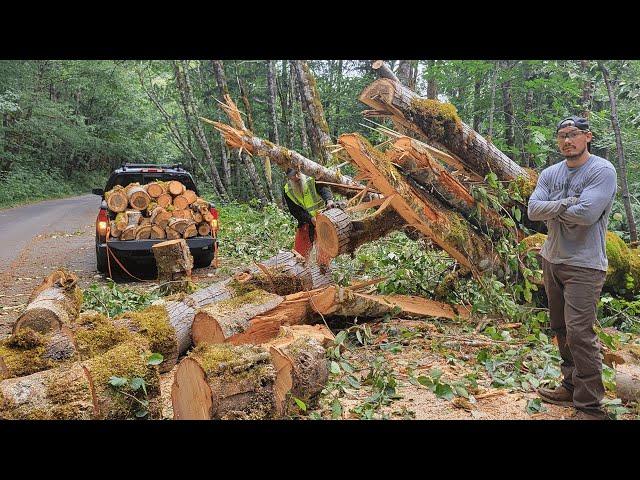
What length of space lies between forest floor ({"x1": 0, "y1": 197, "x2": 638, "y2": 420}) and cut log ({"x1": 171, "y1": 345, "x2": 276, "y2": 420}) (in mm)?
341

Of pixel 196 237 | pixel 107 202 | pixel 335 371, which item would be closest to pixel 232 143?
pixel 196 237

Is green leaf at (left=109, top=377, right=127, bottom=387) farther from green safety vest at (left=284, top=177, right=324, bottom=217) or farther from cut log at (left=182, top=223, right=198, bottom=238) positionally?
cut log at (left=182, top=223, right=198, bottom=238)

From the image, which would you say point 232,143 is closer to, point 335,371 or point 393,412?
point 335,371

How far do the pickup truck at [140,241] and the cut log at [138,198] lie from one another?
0.34 m

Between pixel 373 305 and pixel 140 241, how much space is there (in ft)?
12.5

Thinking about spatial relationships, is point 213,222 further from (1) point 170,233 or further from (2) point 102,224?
(2) point 102,224

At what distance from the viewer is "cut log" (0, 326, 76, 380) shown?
294cm

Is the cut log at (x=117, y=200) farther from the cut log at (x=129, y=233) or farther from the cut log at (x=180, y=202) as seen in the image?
the cut log at (x=180, y=202)

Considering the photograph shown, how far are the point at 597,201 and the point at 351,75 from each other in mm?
13388

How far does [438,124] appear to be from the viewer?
4.75 metres

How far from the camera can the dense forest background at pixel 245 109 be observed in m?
8.61

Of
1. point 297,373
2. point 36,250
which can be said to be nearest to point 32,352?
point 297,373

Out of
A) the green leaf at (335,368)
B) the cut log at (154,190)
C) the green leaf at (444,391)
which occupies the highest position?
the cut log at (154,190)

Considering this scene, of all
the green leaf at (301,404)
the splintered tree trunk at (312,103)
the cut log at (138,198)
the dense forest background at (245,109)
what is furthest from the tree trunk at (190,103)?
the green leaf at (301,404)
